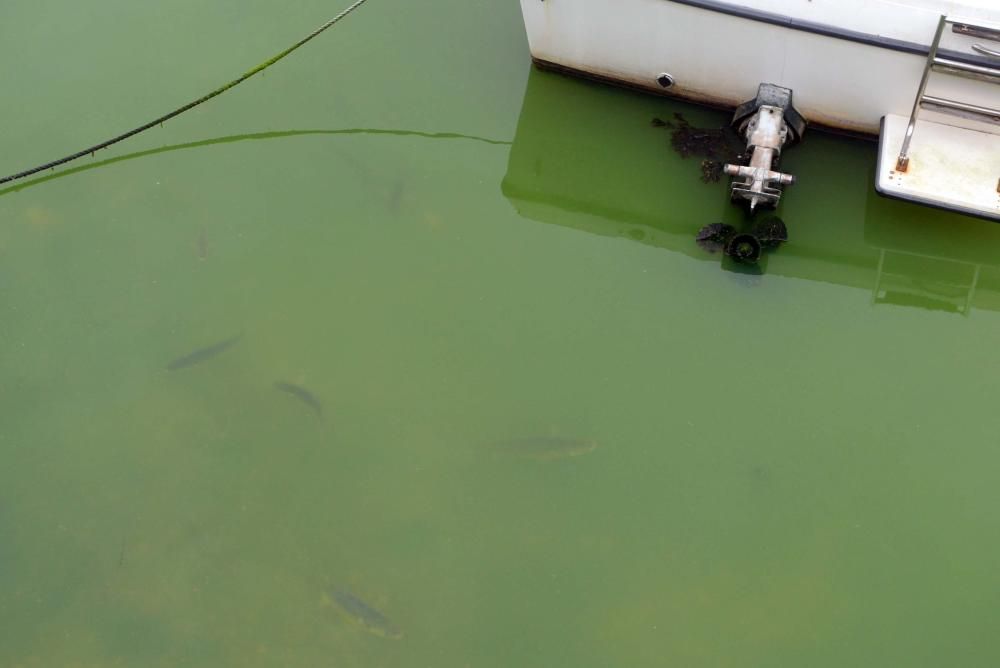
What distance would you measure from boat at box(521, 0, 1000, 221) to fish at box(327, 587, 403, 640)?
2.08 metres

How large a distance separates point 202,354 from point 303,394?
0.45m

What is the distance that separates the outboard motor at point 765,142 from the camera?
3.64m

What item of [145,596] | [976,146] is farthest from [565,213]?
[145,596]

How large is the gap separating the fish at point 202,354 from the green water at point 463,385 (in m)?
0.04

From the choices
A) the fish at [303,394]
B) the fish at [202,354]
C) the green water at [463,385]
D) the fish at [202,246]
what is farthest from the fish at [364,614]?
the fish at [202,246]

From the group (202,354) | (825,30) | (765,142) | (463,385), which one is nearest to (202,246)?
(202,354)

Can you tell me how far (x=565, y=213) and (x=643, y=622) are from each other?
1700mm

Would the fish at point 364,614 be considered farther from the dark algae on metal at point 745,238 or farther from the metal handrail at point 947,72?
the metal handrail at point 947,72

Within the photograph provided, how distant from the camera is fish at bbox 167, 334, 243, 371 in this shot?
367 centimetres

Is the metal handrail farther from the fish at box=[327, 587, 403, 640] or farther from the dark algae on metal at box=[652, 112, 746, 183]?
Answer: the fish at box=[327, 587, 403, 640]

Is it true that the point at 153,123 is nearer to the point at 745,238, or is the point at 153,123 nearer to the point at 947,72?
the point at 745,238

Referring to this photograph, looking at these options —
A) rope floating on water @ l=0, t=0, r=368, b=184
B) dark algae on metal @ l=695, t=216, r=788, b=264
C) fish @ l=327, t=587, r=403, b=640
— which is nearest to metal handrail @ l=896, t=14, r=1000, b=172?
dark algae on metal @ l=695, t=216, r=788, b=264

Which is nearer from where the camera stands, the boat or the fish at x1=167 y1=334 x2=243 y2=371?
the boat

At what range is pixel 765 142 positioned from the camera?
369 cm
